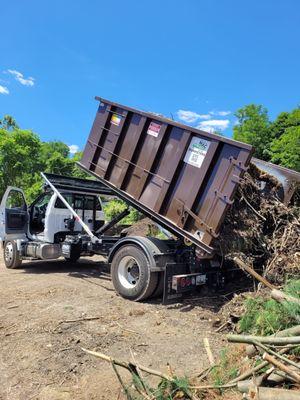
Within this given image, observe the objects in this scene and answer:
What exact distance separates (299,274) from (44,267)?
24.0ft

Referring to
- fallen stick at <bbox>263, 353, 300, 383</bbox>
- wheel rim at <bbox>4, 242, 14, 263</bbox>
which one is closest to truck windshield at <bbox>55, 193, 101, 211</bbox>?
wheel rim at <bbox>4, 242, 14, 263</bbox>

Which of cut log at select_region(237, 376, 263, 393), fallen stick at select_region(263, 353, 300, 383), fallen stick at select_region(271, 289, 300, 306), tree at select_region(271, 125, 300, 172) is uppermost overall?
tree at select_region(271, 125, 300, 172)

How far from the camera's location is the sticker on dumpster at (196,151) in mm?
6465

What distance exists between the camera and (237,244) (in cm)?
630

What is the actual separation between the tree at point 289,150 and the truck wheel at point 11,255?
14.1 meters

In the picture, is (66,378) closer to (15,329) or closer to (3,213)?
(15,329)

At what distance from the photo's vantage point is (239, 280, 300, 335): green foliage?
4238 millimetres

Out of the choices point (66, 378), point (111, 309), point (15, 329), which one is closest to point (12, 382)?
point (66, 378)

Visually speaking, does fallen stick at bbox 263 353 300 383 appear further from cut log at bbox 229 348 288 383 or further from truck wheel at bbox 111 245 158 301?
truck wheel at bbox 111 245 158 301

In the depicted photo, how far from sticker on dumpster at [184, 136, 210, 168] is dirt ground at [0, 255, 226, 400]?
7.66 ft

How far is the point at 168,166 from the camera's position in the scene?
6871 millimetres

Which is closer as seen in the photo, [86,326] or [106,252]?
[86,326]

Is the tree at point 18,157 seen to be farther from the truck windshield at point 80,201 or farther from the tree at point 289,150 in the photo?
the truck windshield at point 80,201

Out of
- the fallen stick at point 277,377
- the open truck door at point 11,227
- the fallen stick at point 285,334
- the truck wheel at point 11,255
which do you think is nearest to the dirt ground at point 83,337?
the fallen stick at point 285,334
